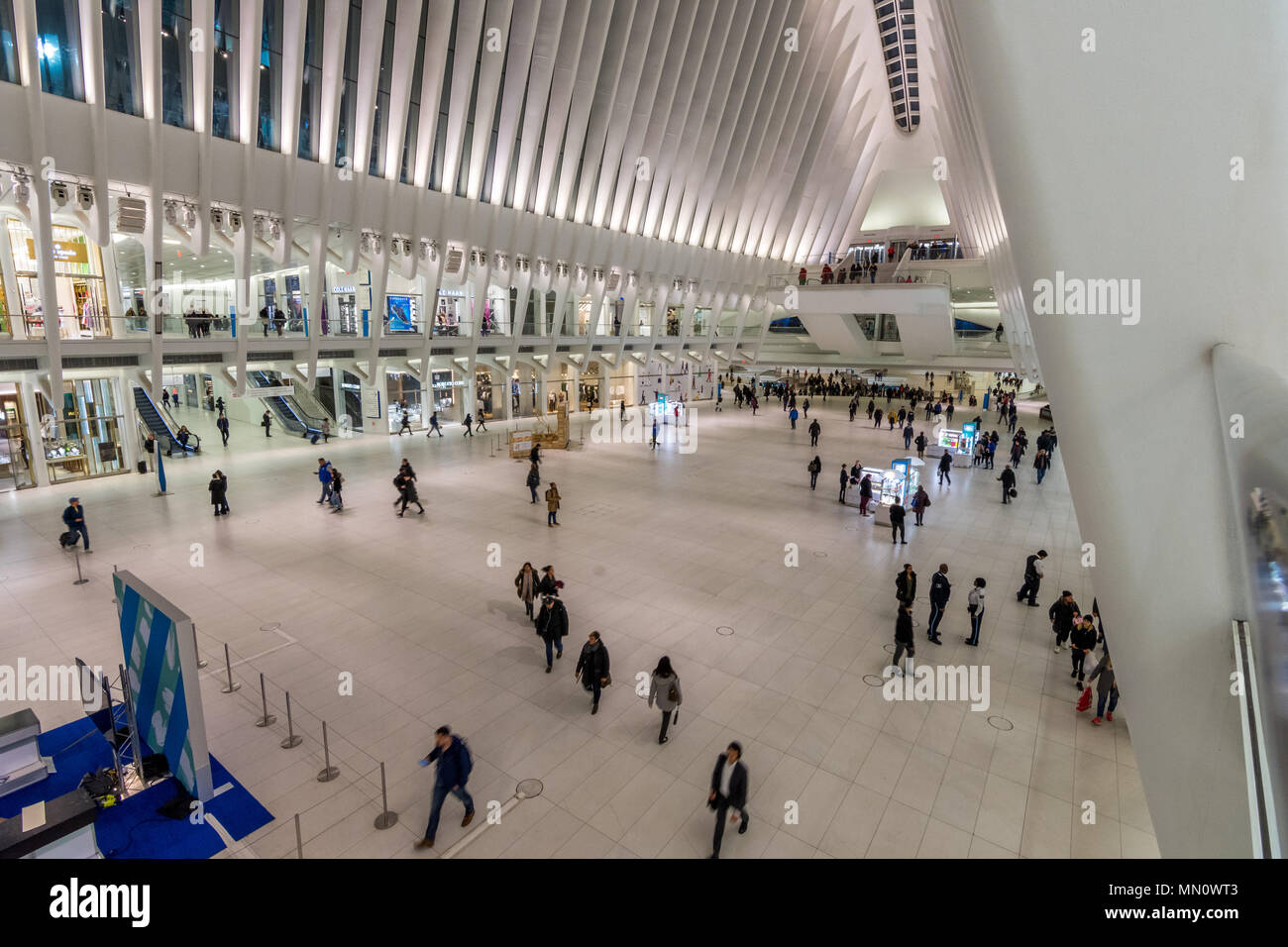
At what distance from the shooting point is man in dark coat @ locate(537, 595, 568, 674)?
838cm

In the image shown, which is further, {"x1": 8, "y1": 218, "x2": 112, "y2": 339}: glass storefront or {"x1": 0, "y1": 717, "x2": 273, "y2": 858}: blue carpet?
{"x1": 8, "y1": 218, "x2": 112, "y2": 339}: glass storefront

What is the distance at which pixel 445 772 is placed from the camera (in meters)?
5.54

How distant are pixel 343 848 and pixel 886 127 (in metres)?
55.8

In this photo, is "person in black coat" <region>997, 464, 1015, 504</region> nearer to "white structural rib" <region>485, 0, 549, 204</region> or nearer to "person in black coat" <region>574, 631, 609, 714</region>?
"person in black coat" <region>574, 631, 609, 714</region>

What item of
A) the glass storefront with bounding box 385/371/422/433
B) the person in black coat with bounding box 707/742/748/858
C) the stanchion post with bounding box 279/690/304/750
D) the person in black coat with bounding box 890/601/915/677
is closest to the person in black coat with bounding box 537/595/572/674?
the stanchion post with bounding box 279/690/304/750

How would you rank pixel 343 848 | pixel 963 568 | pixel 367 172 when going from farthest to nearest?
pixel 367 172, pixel 963 568, pixel 343 848

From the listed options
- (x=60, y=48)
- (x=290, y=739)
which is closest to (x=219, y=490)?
(x=290, y=739)

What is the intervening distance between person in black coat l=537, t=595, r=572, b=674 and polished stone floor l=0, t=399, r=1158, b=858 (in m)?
0.46

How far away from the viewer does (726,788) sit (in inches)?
213

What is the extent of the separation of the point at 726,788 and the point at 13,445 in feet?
71.8

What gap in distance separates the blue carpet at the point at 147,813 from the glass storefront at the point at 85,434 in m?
16.0
